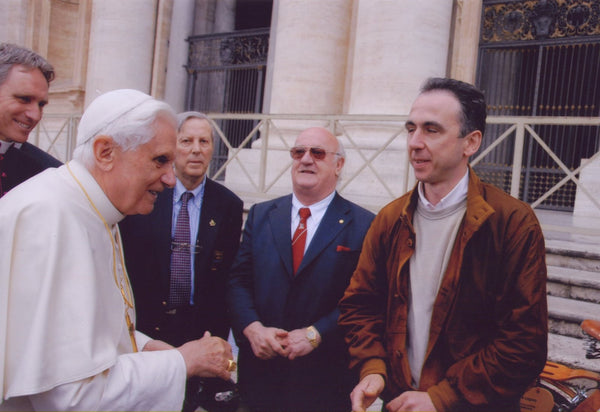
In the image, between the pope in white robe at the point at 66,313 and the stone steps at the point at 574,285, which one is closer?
the pope in white robe at the point at 66,313

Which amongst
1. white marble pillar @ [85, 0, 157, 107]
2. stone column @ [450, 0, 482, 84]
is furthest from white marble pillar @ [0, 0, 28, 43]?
stone column @ [450, 0, 482, 84]

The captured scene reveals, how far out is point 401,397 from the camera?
1.90 meters

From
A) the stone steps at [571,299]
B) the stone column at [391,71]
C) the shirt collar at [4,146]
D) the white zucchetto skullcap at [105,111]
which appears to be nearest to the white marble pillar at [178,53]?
the stone column at [391,71]

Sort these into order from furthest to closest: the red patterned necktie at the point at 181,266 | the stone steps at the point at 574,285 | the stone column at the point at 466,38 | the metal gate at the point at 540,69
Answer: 1. the stone column at the point at 466,38
2. the metal gate at the point at 540,69
3. the stone steps at the point at 574,285
4. the red patterned necktie at the point at 181,266

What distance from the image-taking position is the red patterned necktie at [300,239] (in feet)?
9.16

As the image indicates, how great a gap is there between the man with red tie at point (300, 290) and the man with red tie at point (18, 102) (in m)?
1.22

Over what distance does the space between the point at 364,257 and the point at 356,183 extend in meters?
5.28

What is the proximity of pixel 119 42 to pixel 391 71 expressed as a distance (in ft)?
22.4

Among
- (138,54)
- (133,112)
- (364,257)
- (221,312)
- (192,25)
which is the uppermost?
(192,25)

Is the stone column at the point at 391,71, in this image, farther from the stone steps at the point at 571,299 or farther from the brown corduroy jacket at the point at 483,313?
the brown corduroy jacket at the point at 483,313

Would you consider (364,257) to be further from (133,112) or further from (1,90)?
(1,90)

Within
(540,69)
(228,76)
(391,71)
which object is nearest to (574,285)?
(391,71)

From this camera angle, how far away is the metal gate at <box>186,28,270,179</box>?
464 inches

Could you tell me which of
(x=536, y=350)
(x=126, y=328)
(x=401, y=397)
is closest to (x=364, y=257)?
(x=401, y=397)
